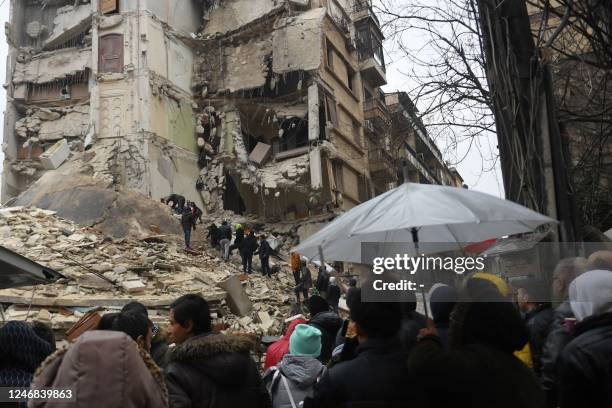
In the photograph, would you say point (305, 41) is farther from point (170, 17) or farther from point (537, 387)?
point (537, 387)

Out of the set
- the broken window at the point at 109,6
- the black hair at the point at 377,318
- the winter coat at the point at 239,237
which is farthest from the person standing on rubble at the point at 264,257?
the broken window at the point at 109,6

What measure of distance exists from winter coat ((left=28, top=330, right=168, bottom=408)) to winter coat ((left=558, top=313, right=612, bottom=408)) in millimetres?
1712

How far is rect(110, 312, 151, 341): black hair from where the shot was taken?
3016 millimetres

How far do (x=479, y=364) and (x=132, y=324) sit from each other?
1.99 m

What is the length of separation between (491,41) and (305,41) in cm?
2129

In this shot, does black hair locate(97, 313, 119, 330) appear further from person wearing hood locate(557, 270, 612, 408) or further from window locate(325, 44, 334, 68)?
window locate(325, 44, 334, 68)

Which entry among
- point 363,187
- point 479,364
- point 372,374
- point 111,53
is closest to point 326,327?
point 372,374

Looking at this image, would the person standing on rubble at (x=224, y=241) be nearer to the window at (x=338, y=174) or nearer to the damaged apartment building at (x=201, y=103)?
the damaged apartment building at (x=201, y=103)

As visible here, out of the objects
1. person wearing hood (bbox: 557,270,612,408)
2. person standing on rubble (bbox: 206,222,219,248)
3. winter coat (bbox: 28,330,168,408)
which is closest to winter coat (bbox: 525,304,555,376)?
person wearing hood (bbox: 557,270,612,408)

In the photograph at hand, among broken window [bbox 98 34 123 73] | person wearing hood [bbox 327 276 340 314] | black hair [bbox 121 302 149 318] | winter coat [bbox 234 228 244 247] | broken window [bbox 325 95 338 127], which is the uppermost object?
broken window [bbox 98 34 123 73]

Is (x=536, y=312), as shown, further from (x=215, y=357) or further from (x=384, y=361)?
(x=215, y=357)

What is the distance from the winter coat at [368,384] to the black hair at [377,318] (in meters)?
0.09

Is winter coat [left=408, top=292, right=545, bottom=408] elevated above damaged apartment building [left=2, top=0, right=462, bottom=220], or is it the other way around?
damaged apartment building [left=2, top=0, right=462, bottom=220]

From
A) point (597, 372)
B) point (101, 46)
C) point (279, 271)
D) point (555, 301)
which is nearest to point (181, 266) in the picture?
point (279, 271)
